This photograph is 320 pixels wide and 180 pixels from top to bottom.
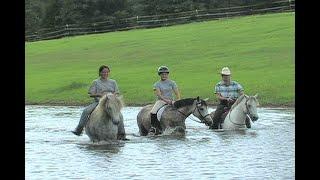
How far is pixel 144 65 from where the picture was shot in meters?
47.4

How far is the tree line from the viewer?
7594 cm

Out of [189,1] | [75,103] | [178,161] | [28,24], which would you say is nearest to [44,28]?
[28,24]

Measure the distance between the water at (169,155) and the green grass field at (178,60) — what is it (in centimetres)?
1224

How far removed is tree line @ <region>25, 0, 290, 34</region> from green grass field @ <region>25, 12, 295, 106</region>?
9853mm

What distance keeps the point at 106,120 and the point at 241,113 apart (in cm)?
454

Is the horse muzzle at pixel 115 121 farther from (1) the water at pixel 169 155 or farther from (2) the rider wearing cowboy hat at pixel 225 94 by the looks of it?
(2) the rider wearing cowboy hat at pixel 225 94

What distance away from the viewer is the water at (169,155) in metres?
11.4

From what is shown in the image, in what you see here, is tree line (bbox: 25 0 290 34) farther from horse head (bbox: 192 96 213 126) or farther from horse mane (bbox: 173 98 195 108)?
horse mane (bbox: 173 98 195 108)

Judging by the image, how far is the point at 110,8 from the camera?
7844cm

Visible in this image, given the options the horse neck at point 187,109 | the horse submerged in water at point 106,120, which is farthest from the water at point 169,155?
the horse neck at point 187,109

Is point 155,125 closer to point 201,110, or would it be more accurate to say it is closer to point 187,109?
point 187,109

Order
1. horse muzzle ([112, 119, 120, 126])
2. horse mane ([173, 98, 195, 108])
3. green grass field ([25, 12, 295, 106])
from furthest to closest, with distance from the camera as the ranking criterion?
green grass field ([25, 12, 295, 106]) → horse mane ([173, 98, 195, 108]) → horse muzzle ([112, 119, 120, 126])

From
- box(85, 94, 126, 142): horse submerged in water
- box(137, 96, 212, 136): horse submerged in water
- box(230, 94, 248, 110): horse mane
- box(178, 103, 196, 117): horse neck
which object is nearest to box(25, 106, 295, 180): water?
box(85, 94, 126, 142): horse submerged in water
